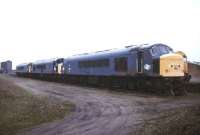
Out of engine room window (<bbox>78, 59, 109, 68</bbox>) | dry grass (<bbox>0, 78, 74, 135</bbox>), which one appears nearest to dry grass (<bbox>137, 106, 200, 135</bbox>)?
dry grass (<bbox>0, 78, 74, 135</bbox>)

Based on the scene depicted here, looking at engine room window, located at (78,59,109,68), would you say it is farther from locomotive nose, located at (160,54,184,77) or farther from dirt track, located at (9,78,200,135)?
dirt track, located at (9,78,200,135)

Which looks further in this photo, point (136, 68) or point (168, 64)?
point (136, 68)

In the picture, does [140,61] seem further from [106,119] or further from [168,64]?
[106,119]

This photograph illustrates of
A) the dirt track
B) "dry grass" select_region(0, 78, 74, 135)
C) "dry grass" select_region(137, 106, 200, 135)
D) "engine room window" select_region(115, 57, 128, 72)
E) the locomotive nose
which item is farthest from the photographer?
"engine room window" select_region(115, 57, 128, 72)

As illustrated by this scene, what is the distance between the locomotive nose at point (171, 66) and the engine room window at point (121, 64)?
4.75m

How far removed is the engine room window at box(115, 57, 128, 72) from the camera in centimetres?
2993

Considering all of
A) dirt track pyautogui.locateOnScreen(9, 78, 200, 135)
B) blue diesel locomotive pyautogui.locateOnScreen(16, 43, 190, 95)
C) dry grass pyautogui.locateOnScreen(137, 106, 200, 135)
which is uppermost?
blue diesel locomotive pyautogui.locateOnScreen(16, 43, 190, 95)

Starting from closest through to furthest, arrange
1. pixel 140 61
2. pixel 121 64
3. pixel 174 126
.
Result: pixel 174 126 < pixel 140 61 < pixel 121 64

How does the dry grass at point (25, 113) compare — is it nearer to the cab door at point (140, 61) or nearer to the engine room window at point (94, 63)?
the cab door at point (140, 61)

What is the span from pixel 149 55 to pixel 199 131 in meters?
16.6

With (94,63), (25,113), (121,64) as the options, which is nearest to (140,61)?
(121,64)

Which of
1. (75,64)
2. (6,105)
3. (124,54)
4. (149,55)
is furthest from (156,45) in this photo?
(75,64)

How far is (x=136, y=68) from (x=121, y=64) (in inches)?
114

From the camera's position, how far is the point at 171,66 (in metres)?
25.5
